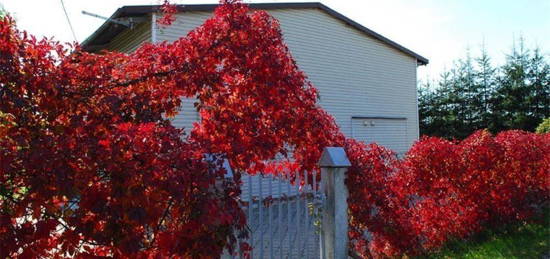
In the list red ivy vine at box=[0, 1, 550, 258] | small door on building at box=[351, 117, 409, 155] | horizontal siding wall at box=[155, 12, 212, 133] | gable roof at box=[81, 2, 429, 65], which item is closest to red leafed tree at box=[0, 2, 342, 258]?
red ivy vine at box=[0, 1, 550, 258]

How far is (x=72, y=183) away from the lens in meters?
2.31

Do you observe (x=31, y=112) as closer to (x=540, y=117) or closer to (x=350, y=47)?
(x=350, y=47)

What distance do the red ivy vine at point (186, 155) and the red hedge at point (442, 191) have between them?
0.02 m

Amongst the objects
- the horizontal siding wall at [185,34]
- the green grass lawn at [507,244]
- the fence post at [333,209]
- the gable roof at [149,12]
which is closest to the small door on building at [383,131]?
the gable roof at [149,12]

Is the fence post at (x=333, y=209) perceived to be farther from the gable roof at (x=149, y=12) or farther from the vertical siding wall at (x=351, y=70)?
the vertical siding wall at (x=351, y=70)

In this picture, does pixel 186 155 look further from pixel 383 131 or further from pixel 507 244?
pixel 383 131

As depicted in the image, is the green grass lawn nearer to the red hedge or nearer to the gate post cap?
the red hedge

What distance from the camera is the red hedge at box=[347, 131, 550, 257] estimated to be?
205 inches

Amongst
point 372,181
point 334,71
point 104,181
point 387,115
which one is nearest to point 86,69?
point 104,181

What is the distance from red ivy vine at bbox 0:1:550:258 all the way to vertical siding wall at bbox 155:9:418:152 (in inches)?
326

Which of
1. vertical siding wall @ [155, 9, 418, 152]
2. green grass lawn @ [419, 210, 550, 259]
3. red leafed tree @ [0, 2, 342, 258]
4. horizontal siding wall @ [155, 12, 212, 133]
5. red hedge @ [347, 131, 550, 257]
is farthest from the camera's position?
vertical siding wall @ [155, 9, 418, 152]

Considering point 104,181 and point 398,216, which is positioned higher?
point 104,181

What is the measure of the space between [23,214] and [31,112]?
29.0 inches

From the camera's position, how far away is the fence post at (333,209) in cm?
411
